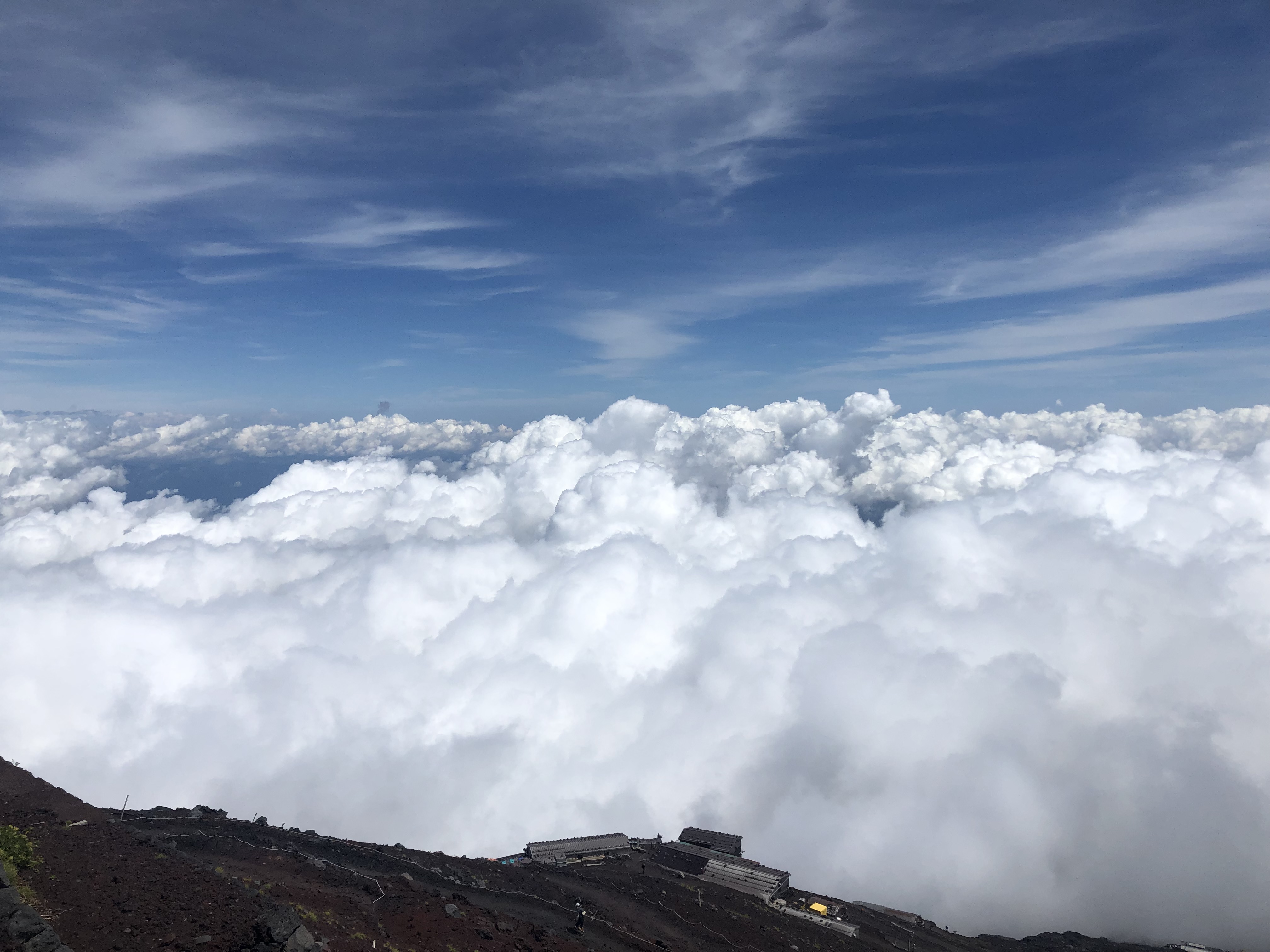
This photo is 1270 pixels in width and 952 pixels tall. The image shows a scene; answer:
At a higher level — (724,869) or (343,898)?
(343,898)

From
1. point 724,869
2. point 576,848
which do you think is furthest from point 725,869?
point 576,848

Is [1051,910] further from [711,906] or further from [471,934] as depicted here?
[471,934]

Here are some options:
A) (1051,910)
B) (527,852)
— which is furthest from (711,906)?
(1051,910)

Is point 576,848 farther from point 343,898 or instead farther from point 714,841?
point 343,898

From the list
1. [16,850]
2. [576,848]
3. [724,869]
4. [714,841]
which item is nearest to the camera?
[16,850]

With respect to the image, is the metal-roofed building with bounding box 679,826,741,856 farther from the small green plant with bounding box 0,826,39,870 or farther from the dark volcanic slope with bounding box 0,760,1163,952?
the small green plant with bounding box 0,826,39,870

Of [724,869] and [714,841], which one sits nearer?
[724,869]

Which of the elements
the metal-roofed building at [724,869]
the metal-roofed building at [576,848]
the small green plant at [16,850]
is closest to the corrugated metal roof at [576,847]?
the metal-roofed building at [576,848]

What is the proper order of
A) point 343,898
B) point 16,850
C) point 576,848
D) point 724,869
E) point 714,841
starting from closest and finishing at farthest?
1. point 16,850
2. point 343,898
3. point 724,869
4. point 576,848
5. point 714,841
